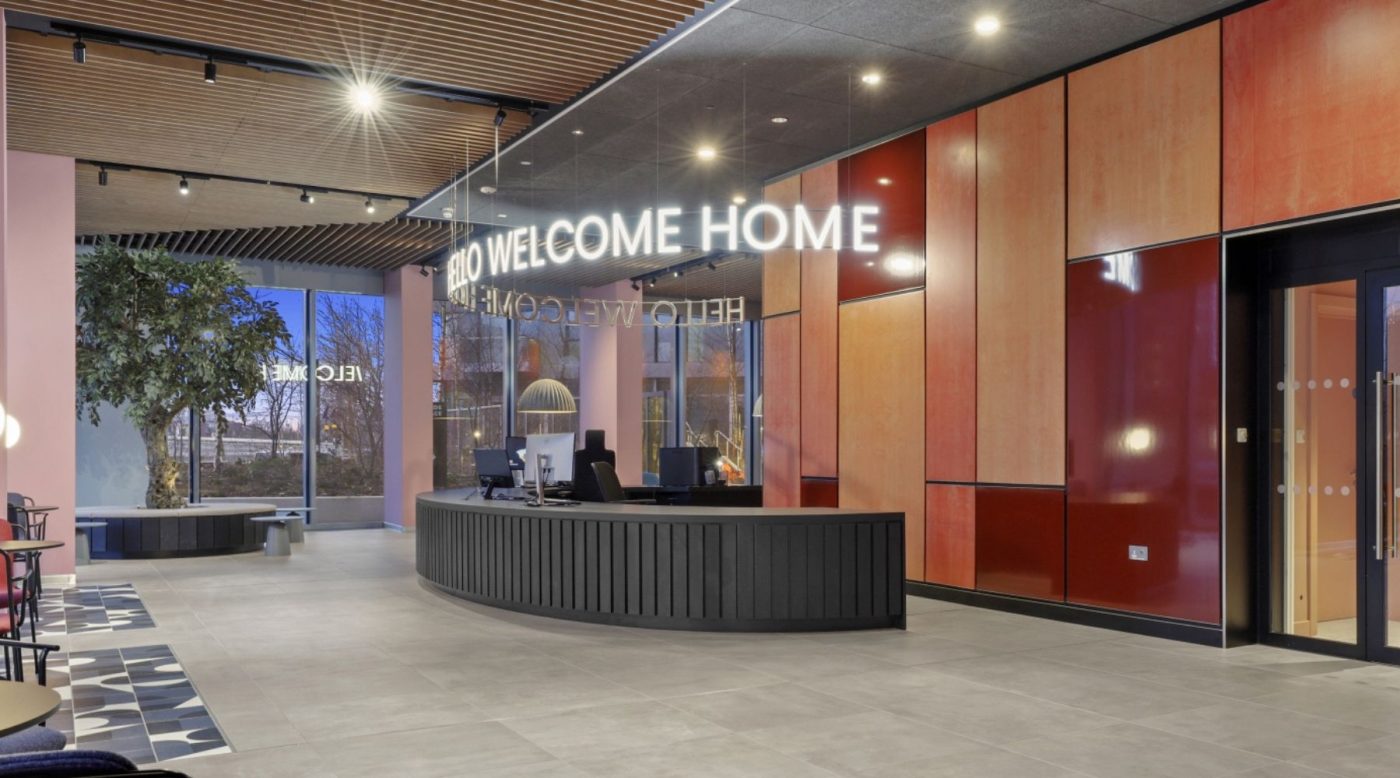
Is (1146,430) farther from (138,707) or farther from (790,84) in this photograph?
(138,707)

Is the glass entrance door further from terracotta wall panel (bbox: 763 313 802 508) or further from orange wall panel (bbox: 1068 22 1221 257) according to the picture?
terracotta wall panel (bbox: 763 313 802 508)

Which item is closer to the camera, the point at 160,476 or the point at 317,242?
the point at 160,476

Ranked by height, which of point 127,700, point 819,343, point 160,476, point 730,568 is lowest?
point 127,700

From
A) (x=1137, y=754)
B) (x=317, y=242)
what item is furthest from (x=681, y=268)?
(x=1137, y=754)

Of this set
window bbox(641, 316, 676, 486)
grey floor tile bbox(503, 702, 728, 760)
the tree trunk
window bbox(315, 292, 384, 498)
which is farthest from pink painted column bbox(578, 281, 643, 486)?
grey floor tile bbox(503, 702, 728, 760)

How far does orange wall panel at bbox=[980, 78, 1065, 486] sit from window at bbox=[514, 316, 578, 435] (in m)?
10.5

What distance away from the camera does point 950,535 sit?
869 cm

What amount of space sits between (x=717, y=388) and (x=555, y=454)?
11591 mm

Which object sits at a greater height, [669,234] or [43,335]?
[669,234]

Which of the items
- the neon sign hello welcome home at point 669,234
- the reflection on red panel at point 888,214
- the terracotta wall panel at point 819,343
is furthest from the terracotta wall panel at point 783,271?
the neon sign hello welcome home at point 669,234

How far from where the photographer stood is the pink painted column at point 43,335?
10.1 metres

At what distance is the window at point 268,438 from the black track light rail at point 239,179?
491cm

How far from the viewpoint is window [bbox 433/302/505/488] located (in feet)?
56.9

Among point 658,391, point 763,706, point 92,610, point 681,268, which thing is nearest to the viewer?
point 763,706
